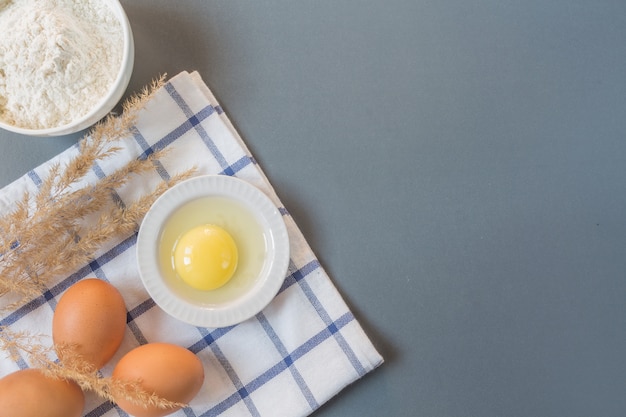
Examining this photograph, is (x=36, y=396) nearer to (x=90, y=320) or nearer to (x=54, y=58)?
(x=90, y=320)

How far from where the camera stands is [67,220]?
1.03 meters

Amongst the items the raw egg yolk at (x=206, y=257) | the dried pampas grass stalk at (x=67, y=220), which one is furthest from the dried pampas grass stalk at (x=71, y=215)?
the raw egg yolk at (x=206, y=257)

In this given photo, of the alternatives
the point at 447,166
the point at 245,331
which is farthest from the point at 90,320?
the point at 447,166

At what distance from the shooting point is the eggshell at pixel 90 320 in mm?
935

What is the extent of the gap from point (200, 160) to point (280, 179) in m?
0.15

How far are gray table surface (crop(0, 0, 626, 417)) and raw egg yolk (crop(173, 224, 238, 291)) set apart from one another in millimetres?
158

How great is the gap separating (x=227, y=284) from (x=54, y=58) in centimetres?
48

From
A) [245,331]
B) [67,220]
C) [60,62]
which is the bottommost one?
[245,331]

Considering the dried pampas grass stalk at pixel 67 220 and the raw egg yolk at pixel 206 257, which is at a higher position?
the dried pampas grass stalk at pixel 67 220

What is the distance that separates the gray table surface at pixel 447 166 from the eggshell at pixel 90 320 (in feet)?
0.96

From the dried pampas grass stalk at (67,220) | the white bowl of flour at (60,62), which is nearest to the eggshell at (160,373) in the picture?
the dried pampas grass stalk at (67,220)

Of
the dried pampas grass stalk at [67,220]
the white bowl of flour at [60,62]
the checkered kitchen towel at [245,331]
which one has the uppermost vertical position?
the white bowl of flour at [60,62]

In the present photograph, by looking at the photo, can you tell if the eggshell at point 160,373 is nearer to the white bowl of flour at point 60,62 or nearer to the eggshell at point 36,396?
the eggshell at point 36,396

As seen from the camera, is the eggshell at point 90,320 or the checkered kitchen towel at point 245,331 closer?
the eggshell at point 90,320
